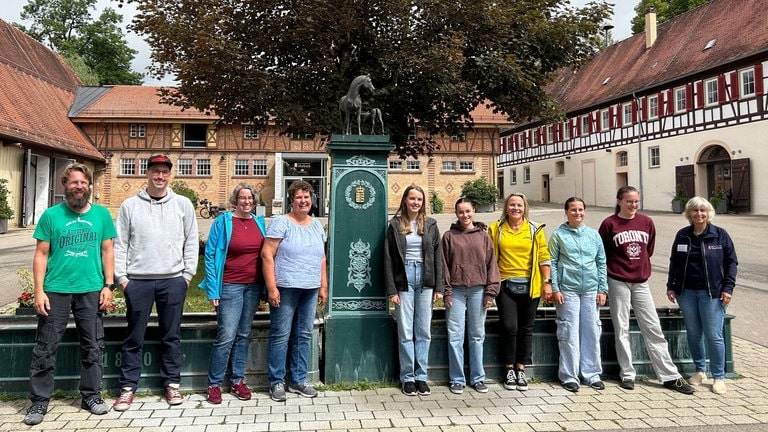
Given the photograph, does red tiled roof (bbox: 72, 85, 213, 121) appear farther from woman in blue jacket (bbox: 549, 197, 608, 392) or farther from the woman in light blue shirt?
woman in blue jacket (bbox: 549, 197, 608, 392)

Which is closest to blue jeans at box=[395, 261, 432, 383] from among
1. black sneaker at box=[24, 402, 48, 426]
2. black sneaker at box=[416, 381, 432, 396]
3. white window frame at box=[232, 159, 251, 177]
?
black sneaker at box=[416, 381, 432, 396]

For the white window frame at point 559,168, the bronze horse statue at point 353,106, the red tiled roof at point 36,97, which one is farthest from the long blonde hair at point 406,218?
the white window frame at point 559,168

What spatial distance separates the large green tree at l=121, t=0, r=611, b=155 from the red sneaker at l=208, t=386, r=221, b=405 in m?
4.82

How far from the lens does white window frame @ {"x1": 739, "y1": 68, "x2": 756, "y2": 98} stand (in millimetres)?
21984

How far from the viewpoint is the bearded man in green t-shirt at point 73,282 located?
11.9 feet

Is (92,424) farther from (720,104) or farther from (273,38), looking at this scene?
(720,104)

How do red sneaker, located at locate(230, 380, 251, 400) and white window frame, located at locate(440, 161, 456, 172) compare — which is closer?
red sneaker, located at locate(230, 380, 251, 400)

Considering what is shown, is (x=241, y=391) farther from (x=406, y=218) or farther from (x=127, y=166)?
(x=127, y=166)

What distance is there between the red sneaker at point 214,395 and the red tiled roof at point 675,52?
17.5 meters

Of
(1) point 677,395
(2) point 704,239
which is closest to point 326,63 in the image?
(2) point 704,239

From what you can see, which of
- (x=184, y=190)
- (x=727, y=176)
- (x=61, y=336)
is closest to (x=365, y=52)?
(x=61, y=336)

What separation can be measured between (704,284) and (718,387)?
831 millimetres

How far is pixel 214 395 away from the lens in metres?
3.97

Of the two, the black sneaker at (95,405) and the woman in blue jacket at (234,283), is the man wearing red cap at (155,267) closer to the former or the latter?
the black sneaker at (95,405)
